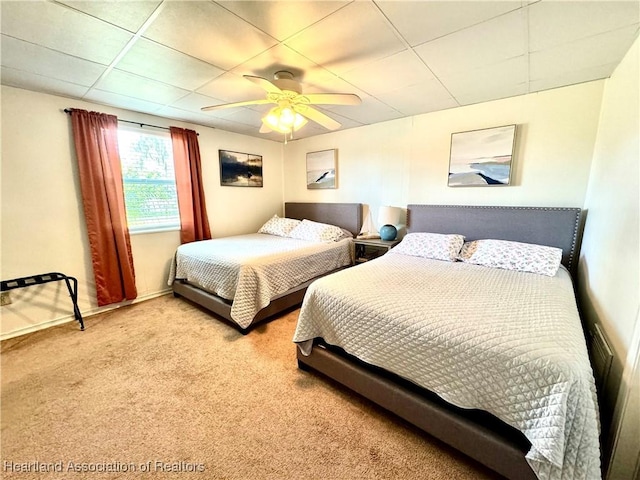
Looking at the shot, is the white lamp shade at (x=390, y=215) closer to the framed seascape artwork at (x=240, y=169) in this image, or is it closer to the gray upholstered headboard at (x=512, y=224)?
the gray upholstered headboard at (x=512, y=224)

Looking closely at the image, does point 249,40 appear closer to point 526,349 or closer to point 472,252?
point 526,349

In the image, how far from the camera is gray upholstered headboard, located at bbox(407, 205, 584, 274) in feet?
7.68

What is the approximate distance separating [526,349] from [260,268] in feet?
6.71

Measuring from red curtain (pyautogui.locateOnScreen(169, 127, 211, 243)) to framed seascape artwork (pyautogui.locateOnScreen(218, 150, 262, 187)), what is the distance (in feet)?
1.37

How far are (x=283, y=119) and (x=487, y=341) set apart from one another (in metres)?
2.12

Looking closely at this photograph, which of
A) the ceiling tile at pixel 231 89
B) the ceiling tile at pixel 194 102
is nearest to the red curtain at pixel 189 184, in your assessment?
the ceiling tile at pixel 194 102

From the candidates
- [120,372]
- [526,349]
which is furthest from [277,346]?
[526,349]

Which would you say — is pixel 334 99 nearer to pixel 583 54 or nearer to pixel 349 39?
pixel 349 39

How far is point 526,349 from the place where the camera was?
108 cm

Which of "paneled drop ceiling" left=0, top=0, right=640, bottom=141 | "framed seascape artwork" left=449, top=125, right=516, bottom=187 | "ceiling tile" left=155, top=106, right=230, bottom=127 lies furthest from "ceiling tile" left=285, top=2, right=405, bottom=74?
"ceiling tile" left=155, top=106, right=230, bottom=127

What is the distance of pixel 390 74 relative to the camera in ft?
6.84

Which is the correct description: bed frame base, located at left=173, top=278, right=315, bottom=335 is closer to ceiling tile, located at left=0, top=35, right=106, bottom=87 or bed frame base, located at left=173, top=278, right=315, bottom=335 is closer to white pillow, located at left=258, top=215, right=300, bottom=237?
white pillow, located at left=258, top=215, right=300, bottom=237

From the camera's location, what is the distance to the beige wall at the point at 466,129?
91.4 inches

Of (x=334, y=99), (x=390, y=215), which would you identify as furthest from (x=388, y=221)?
(x=334, y=99)
